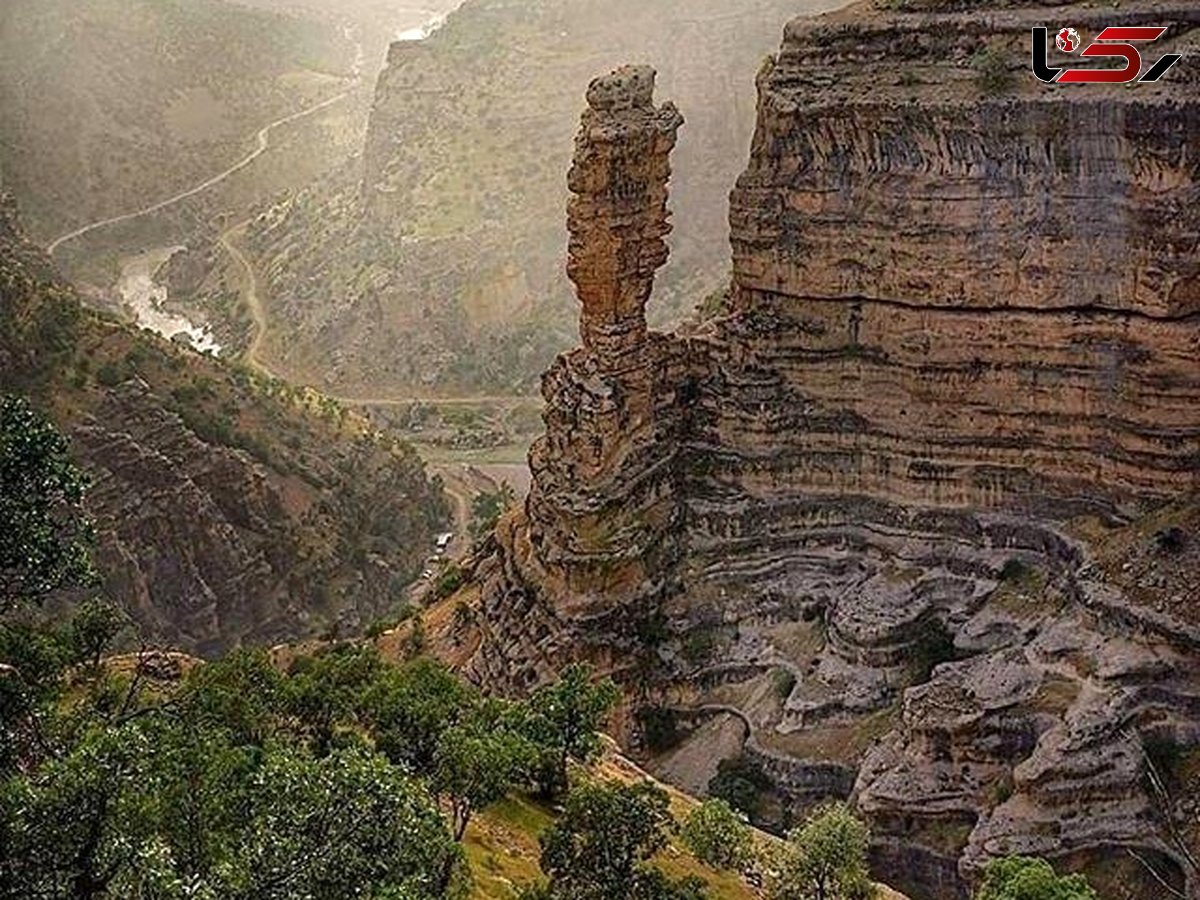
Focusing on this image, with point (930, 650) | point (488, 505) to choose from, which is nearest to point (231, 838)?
point (930, 650)

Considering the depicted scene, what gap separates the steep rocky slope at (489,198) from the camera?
115 meters

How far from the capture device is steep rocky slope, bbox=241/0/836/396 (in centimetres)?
11462

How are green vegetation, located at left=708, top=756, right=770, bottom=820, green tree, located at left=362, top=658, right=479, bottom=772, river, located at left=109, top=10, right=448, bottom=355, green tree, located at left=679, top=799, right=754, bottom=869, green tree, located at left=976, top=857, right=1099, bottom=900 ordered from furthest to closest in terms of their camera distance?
1. river, located at left=109, top=10, right=448, bottom=355
2. green vegetation, located at left=708, top=756, right=770, bottom=820
3. green tree, located at left=679, top=799, right=754, bottom=869
4. green tree, located at left=362, top=658, right=479, bottom=772
5. green tree, located at left=976, top=857, right=1099, bottom=900

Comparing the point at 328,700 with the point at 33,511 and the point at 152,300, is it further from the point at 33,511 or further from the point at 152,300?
the point at 152,300

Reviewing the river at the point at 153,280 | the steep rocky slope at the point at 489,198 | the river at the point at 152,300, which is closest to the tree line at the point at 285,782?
the steep rocky slope at the point at 489,198

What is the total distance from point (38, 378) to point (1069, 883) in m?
54.5

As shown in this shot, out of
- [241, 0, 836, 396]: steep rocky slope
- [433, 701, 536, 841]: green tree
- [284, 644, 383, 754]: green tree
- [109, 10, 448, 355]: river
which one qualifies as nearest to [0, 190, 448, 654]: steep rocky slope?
[284, 644, 383, 754]: green tree

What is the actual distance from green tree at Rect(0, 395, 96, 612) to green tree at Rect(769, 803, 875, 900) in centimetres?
1870

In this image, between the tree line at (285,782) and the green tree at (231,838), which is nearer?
the green tree at (231,838)

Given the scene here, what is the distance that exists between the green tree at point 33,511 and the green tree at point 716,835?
1767 cm

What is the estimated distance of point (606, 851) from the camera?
29906 millimetres

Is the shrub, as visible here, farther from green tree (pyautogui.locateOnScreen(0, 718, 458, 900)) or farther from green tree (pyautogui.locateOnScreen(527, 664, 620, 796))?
green tree (pyautogui.locateOnScreen(0, 718, 458, 900))

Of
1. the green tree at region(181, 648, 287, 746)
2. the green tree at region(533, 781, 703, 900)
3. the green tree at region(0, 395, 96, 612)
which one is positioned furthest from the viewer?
the green tree at region(181, 648, 287, 746)

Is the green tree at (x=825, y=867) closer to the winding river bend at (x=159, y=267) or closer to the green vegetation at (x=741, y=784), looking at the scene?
the green vegetation at (x=741, y=784)
